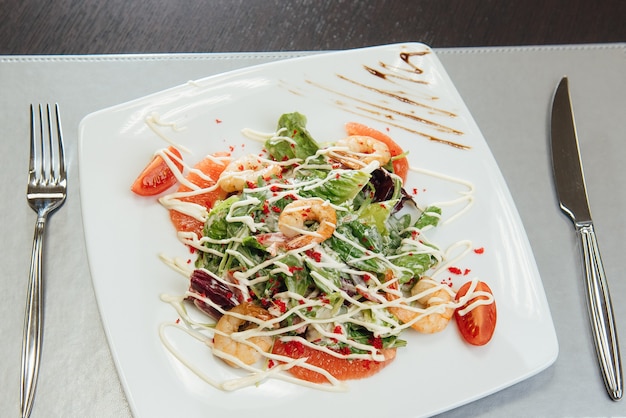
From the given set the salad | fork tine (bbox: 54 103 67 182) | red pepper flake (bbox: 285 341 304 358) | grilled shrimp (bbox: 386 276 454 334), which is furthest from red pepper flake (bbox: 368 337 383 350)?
fork tine (bbox: 54 103 67 182)

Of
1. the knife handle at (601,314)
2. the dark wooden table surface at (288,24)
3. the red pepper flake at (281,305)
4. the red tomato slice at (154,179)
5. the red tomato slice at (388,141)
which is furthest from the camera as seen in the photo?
the dark wooden table surface at (288,24)

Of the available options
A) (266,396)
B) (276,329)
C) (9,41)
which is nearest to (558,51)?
(276,329)

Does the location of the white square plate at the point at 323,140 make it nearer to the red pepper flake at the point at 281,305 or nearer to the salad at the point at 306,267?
the salad at the point at 306,267

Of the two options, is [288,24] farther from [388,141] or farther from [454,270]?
[454,270]

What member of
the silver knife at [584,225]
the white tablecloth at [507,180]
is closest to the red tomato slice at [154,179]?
the white tablecloth at [507,180]

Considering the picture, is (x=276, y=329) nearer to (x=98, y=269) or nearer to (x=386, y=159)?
(x=98, y=269)
